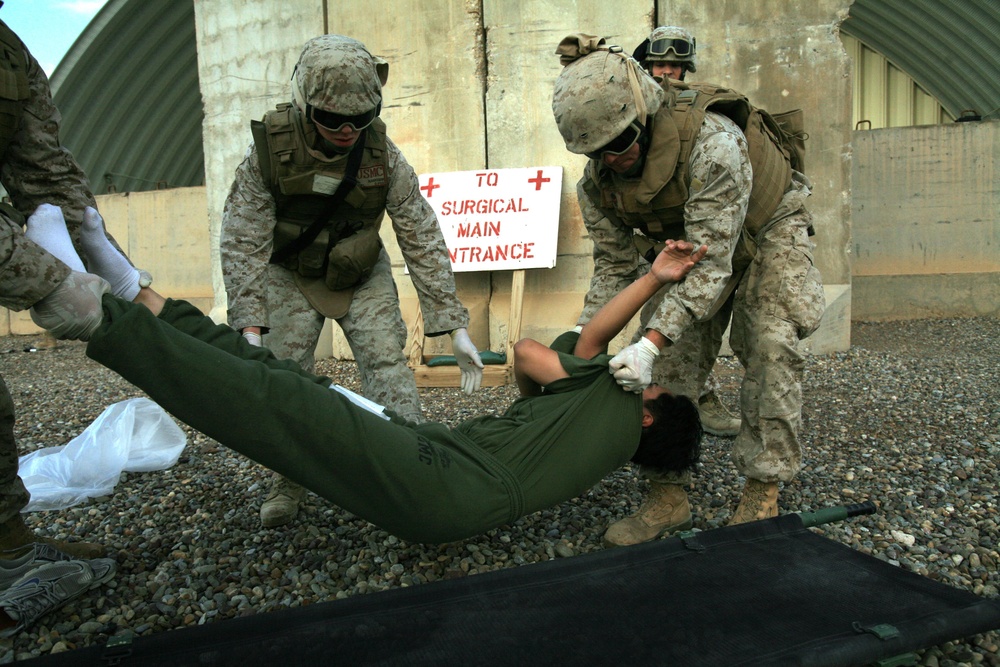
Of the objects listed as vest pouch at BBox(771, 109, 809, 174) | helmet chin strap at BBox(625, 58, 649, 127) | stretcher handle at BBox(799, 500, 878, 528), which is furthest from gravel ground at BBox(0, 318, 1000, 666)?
helmet chin strap at BBox(625, 58, 649, 127)

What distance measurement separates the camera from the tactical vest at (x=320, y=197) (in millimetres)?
2619

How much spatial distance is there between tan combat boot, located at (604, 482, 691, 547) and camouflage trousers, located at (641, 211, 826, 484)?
61mm

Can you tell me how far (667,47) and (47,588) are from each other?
12.7 feet

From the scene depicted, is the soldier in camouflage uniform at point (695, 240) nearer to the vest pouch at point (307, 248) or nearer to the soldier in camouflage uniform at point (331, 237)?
the soldier in camouflage uniform at point (331, 237)

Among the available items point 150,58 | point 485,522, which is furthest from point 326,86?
point 150,58

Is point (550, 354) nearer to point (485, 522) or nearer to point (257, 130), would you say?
point (485, 522)

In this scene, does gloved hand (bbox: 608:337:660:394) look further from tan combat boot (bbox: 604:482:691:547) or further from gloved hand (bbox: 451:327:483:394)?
gloved hand (bbox: 451:327:483:394)

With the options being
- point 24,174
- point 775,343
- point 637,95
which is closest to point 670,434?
point 775,343

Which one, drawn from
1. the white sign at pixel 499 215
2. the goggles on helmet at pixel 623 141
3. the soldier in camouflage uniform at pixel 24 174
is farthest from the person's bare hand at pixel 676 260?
the white sign at pixel 499 215

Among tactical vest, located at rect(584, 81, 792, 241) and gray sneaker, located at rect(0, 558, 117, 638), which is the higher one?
tactical vest, located at rect(584, 81, 792, 241)

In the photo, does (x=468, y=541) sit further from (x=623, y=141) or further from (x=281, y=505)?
(x=623, y=141)

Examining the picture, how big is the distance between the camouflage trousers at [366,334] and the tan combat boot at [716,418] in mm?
1868

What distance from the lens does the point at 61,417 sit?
16.1 feet

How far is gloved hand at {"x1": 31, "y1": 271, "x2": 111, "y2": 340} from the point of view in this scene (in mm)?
1697
